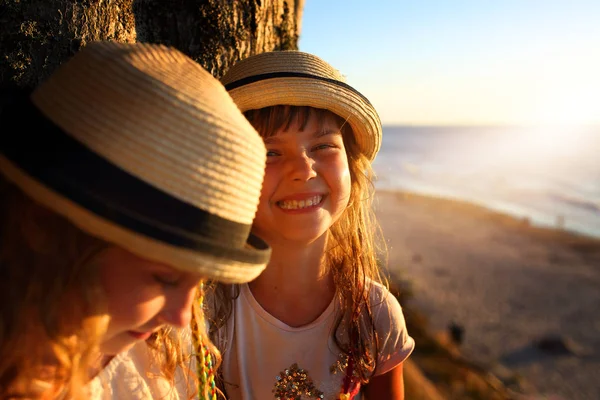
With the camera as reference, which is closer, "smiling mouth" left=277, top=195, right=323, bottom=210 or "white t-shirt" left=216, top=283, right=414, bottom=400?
"smiling mouth" left=277, top=195, right=323, bottom=210

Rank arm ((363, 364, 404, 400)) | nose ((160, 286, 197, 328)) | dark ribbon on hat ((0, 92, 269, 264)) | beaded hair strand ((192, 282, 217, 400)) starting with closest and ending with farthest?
dark ribbon on hat ((0, 92, 269, 264)), nose ((160, 286, 197, 328)), beaded hair strand ((192, 282, 217, 400)), arm ((363, 364, 404, 400))

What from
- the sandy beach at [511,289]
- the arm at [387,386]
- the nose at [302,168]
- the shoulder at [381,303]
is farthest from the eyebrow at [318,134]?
the sandy beach at [511,289]

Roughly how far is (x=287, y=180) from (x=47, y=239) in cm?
105

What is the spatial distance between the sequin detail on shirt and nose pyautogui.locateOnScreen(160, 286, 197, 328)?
113 cm

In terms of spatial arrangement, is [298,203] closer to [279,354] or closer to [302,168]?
[302,168]

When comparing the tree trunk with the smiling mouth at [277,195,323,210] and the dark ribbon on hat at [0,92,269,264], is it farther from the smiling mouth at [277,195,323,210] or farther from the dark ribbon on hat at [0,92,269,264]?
the smiling mouth at [277,195,323,210]

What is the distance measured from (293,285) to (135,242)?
1.43 metres

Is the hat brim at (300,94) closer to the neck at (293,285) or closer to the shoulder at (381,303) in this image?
the neck at (293,285)

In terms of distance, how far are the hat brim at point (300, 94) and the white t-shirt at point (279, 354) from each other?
986 millimetres

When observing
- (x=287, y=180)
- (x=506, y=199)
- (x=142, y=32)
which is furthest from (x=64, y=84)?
(x=506, y=199)

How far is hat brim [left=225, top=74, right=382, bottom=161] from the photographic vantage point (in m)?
2.02

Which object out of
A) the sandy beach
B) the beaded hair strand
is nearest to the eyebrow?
the beaded hair strand

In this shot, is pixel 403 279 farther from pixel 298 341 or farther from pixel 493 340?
pixel 298 341

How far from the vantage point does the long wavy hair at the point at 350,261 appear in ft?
6.99
